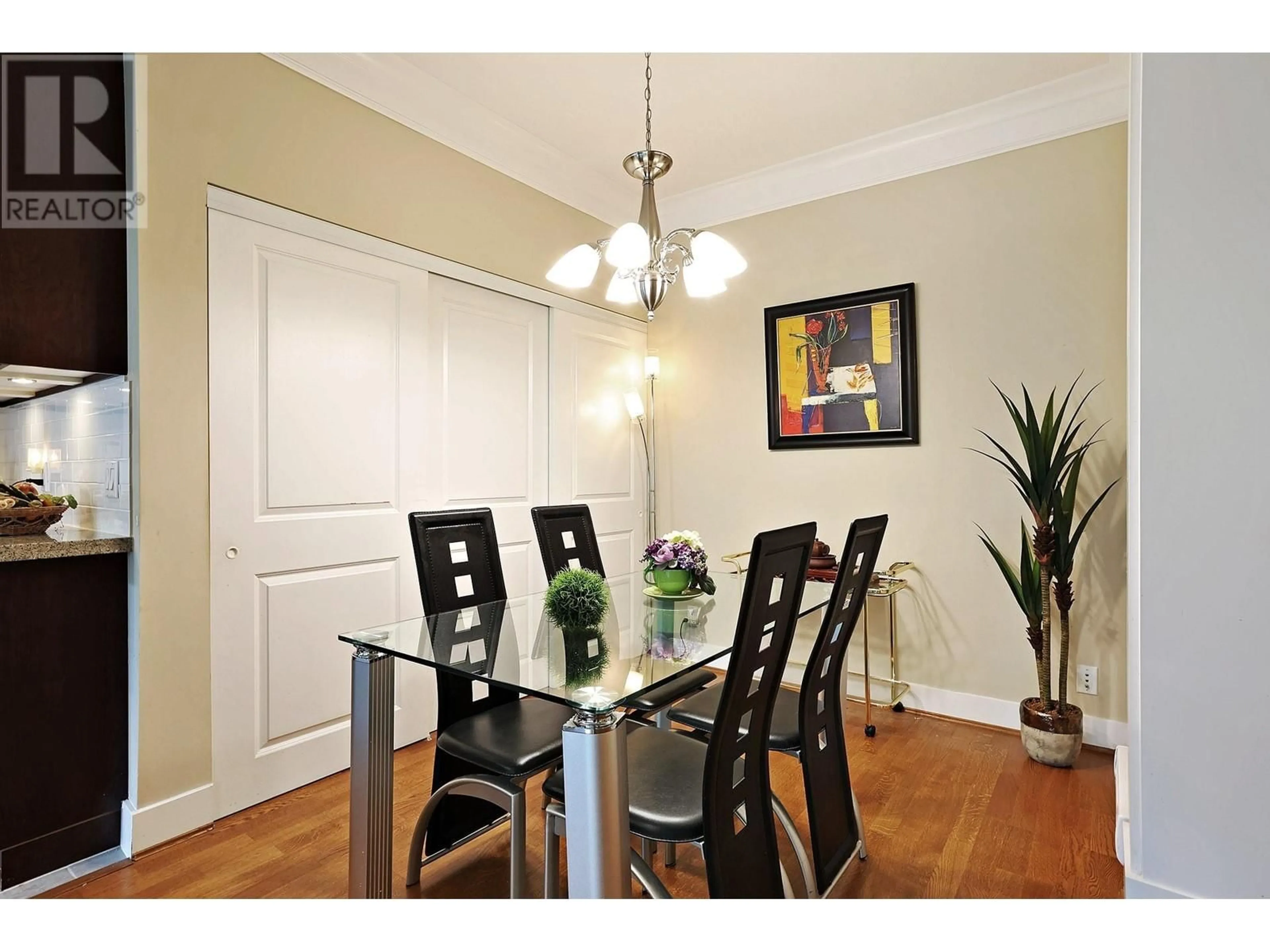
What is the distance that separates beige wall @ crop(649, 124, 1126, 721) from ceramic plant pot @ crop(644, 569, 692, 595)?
1.46 meters

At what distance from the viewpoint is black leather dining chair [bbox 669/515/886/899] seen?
172 centimetres

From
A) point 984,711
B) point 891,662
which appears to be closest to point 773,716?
point 891,662

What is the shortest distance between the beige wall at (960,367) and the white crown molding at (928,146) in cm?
5

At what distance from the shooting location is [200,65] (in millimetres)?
2088

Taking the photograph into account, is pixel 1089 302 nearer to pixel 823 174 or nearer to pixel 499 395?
pixel 823 174

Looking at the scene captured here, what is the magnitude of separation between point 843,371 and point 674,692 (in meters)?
1.96

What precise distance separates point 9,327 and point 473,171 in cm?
180

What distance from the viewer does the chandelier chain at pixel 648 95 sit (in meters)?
2.53

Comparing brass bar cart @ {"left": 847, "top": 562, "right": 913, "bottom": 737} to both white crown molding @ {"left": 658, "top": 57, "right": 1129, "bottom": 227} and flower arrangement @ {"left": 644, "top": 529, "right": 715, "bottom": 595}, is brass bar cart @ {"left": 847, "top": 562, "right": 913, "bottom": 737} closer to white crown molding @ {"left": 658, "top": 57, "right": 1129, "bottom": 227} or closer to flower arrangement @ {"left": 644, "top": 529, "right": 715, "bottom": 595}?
flower arrangement @ {"left": 644, "top": 529, "right": 715, "bottom": 595}

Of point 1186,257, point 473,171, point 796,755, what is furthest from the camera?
point 473,171

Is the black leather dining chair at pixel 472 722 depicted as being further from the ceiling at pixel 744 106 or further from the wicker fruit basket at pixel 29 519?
the ceiling at pixel 744 106

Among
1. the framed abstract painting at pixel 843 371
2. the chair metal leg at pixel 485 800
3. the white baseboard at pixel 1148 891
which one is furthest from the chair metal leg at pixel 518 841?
the framed abstract painting at pixel 843 371

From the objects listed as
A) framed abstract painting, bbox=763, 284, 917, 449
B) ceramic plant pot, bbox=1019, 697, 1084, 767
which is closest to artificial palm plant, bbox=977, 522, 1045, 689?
ceramic plant pot, bbox=1019, 697, 1084, 767
